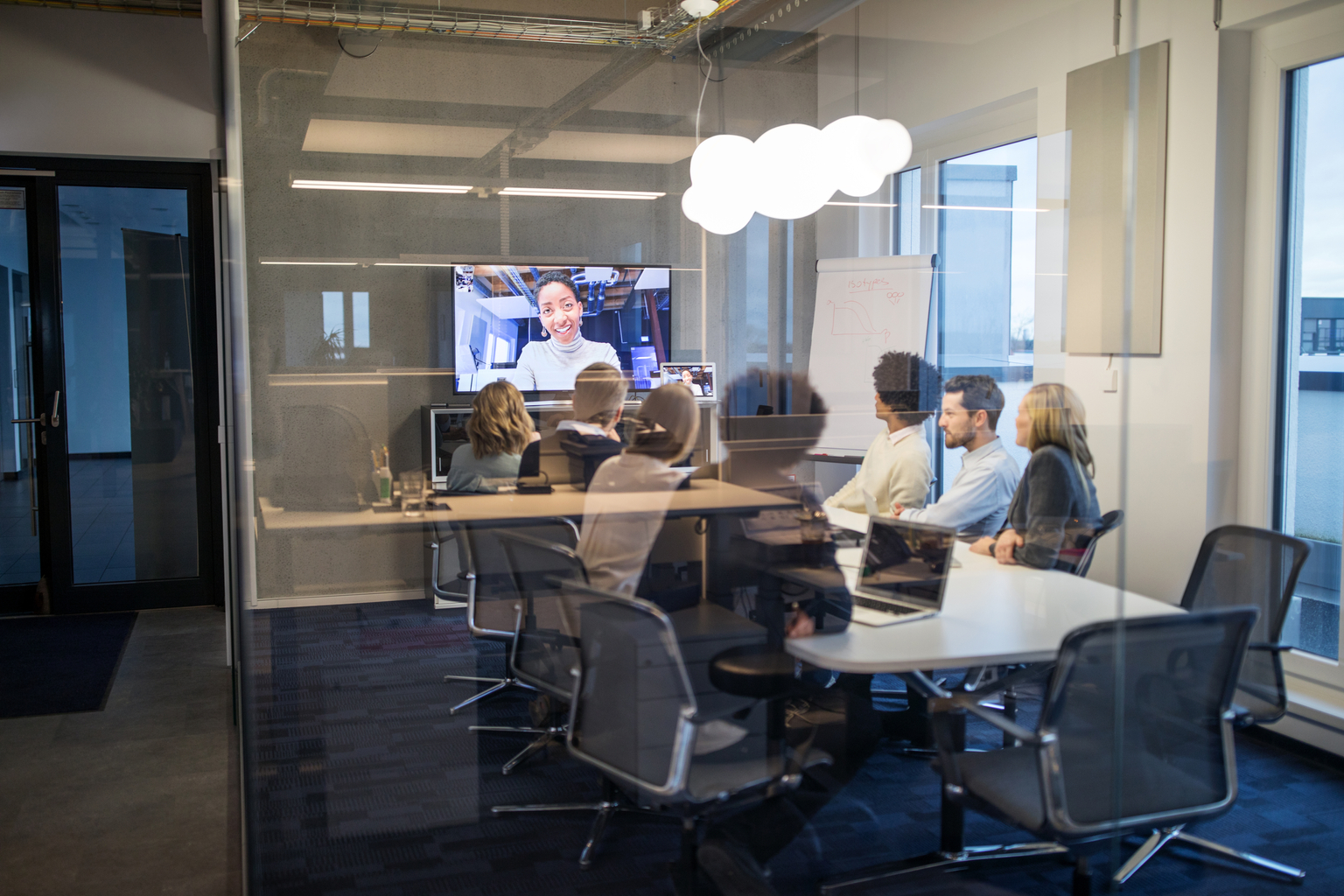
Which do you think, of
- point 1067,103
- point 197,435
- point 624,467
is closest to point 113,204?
point 197,435

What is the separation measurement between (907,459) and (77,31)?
5215 millimetres

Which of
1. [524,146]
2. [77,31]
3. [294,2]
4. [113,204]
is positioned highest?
[77,31]

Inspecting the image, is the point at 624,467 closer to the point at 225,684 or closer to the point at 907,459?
the point at 907,459

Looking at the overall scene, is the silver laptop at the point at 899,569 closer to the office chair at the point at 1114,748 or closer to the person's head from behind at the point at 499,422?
the office chair at the point at 1114,748

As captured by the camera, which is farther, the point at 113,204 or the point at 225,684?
the point at 113,204

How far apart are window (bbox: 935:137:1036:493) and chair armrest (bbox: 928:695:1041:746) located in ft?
1.10

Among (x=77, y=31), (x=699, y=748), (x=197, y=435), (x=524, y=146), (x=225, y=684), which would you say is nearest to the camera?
(x=699, y=748)

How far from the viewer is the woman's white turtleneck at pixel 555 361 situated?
1495mm

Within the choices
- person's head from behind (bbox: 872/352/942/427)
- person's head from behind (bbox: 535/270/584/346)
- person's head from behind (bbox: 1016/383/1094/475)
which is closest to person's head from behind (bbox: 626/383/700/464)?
person's head from behind (bbox: 535/270/584/346)

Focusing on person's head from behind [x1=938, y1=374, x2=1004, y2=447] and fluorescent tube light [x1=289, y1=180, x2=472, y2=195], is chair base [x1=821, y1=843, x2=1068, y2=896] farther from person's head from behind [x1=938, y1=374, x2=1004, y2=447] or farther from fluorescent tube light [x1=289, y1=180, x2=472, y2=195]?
fluorescent tube light [x1=289, y1=180, x2=472, y2=195]

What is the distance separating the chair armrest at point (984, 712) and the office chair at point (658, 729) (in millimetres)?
199

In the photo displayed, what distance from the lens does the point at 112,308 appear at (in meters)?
5.15

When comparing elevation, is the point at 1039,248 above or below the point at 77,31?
below

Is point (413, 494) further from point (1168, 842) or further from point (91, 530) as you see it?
point (91, 530)
